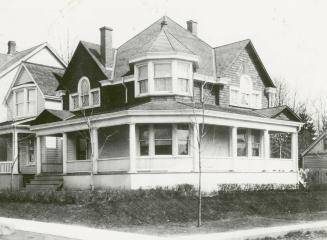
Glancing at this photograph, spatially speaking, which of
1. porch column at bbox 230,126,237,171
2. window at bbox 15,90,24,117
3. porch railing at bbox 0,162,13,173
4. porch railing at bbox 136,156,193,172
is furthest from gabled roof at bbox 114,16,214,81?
porch railing at bbox 0,162,13,173

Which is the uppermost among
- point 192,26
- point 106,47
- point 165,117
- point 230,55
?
point 192,26

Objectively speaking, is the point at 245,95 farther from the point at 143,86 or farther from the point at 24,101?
the point at 24,101

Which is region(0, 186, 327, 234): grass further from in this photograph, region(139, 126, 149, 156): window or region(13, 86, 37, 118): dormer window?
region(13, 86, 37, 118): dormer window

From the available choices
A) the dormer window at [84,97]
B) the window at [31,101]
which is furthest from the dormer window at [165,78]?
the window at [31,101]

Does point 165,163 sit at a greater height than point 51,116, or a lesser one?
lesser

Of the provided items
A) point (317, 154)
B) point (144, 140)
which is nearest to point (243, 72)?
point (144, 140)

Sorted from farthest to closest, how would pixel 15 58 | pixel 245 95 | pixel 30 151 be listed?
pixel 15 58
pixel 30 151
pixel 245 95

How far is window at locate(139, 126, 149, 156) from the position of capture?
2523 centimetres

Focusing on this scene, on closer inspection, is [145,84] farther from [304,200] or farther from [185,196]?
[304,200]

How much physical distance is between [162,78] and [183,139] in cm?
324

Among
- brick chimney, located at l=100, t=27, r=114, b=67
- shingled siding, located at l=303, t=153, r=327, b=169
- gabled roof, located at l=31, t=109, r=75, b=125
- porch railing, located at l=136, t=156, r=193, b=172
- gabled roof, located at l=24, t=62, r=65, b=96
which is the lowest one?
shingled siding, located at l=303, t=153, r=327, b=169

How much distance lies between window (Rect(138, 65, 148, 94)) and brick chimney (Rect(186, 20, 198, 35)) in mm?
7740

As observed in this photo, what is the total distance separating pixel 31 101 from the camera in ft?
111

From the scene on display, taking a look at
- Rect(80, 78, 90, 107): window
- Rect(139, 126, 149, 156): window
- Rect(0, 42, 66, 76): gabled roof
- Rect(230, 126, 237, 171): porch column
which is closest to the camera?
Rect(230, 126, 237, 171): porch column
